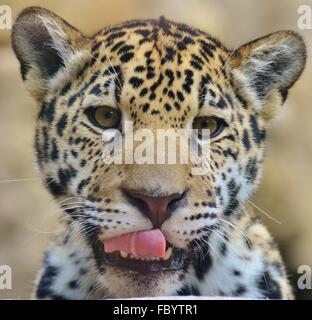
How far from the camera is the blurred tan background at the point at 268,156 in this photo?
3.69 meters

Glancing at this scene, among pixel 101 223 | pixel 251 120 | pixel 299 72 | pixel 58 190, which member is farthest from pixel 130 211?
pixel 299 72

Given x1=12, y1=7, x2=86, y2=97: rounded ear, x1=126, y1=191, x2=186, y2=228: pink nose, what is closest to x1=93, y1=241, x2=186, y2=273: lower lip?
x1=126, y1=191, x2=186, y2=228: pink nose

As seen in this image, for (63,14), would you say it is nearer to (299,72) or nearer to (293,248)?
(299,72)

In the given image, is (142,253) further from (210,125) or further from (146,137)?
(210,125)

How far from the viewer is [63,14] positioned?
367 centimetres

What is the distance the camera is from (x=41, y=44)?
3344 mm

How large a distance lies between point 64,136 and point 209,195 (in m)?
0.66

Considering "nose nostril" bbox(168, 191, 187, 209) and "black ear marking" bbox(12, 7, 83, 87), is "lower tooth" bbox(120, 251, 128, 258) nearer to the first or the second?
"nose nostril" bbox(168, 191, 187, 209)

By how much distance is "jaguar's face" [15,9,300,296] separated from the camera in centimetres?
299

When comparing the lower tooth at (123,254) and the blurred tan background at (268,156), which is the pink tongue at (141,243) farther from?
the blurred tan background at (268,156)

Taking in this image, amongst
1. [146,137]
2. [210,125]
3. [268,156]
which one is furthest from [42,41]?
[268,156]

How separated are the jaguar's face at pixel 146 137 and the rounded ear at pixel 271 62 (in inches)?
0.7

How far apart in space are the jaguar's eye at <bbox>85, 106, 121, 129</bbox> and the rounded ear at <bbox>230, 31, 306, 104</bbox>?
1.97 ft

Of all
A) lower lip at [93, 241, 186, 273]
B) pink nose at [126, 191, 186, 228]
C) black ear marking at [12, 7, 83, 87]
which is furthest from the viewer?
black ear marking at [12, 7, 83, 87]
